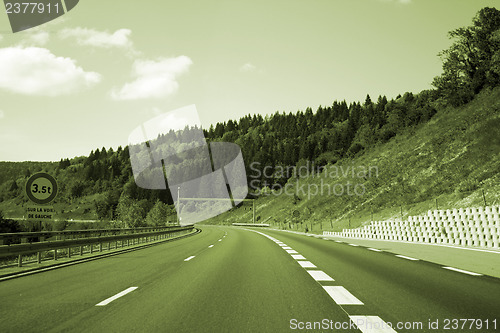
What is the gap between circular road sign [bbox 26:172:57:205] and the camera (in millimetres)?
12258

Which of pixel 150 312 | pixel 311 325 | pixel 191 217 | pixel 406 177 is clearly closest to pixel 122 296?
pixel 150 312

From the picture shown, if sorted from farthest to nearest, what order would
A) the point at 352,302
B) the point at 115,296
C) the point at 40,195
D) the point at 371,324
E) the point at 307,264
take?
the point at 40,195, the point at 307,264, the point at 115,296, the point at 352,302, the point at 371,324

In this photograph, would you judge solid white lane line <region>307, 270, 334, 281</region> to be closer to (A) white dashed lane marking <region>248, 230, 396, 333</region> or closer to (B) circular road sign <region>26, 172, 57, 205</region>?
(A) white dashed lane marking <region>248, 230, 396, 333</region>

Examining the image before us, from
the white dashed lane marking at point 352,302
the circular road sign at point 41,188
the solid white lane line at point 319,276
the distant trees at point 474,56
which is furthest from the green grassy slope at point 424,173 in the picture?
the circular road sign at point 41,188

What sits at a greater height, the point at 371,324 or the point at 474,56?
the point at 474,56

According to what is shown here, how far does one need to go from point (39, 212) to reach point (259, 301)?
901cm

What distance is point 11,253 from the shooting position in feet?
36.1

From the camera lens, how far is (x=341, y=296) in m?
6.23

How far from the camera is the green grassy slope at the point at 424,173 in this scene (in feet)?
122

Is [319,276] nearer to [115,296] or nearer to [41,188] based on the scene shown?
[115,296]

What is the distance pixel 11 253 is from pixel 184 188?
178 metres

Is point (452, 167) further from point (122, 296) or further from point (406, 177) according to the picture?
point (122, 296)

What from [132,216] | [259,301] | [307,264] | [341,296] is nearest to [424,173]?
[307,264]

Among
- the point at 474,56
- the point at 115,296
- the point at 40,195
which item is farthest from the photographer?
the point at 474,56
